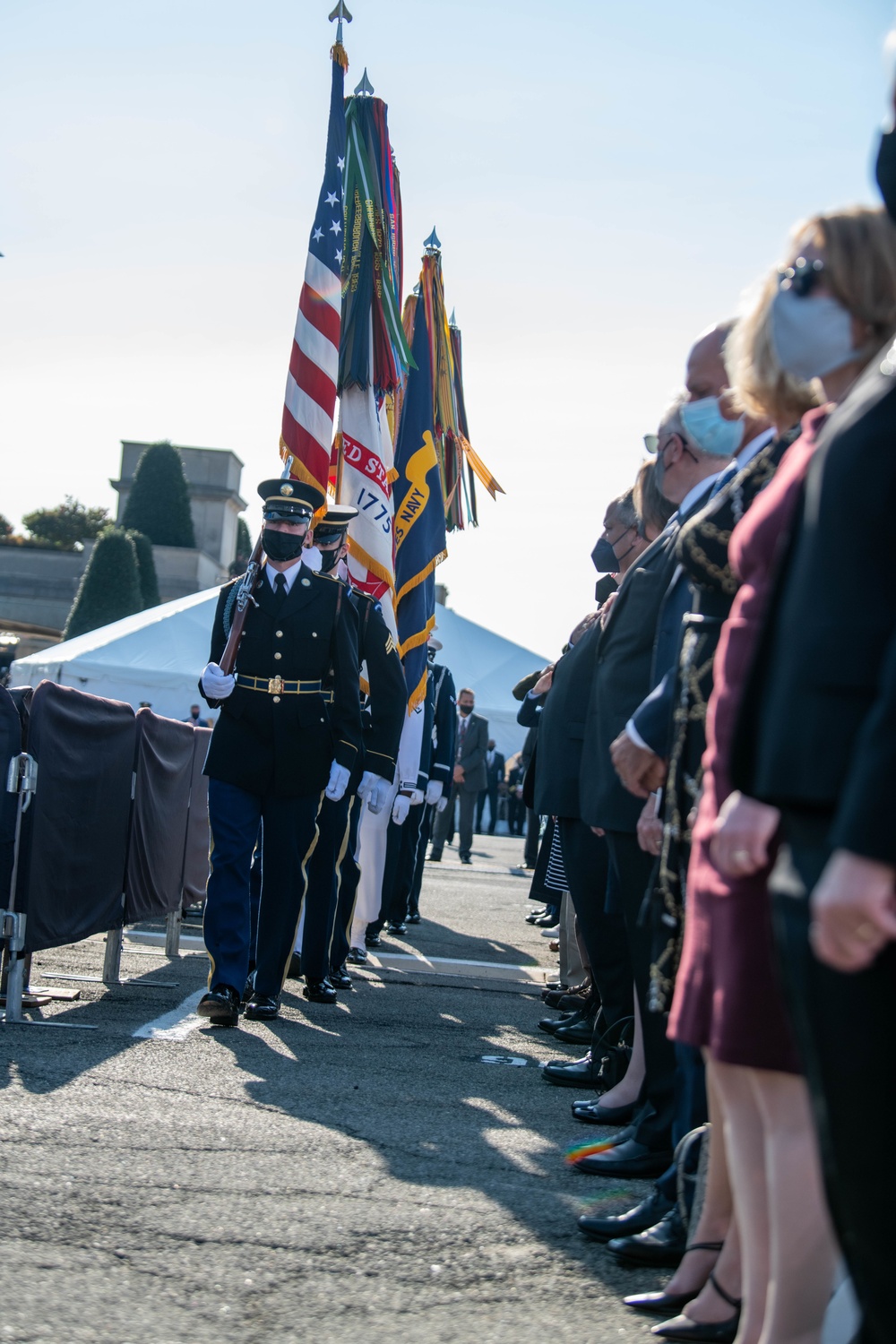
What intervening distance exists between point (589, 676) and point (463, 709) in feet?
45.8

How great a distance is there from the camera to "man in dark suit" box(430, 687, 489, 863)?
1844 cm

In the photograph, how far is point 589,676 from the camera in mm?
5125

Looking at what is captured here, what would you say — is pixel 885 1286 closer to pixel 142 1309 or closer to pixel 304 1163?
pixel 142 1309

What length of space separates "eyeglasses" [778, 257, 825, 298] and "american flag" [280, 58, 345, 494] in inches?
254

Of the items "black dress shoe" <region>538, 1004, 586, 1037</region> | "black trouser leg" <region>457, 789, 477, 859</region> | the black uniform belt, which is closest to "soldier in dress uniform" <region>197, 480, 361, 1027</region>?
the black uniform belt

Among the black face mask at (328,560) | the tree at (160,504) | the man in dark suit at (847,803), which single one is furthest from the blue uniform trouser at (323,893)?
the tree at (160,504)

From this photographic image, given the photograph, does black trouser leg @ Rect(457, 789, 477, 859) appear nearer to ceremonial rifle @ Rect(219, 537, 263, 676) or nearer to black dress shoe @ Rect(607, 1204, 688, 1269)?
ceremonial rifle @ Rect(219, 537, 263, 676)

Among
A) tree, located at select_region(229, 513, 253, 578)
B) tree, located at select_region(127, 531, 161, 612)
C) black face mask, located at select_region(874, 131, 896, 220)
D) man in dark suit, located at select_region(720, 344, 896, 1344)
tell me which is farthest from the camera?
tree, located at select_region(229, 513, 253, 578)

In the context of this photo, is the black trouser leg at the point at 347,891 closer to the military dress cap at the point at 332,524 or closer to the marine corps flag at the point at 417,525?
the military dress cap at the point at 332,524

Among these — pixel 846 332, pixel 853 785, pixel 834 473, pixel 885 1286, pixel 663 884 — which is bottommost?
pixel 885 1286

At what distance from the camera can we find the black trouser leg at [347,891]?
706 cm

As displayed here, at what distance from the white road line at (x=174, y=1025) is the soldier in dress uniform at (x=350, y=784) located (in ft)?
2.31

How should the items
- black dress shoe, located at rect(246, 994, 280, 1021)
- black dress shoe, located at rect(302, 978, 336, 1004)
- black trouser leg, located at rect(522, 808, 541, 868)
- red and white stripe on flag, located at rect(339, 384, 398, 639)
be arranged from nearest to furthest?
black dress shoe, located at rect(246, 994, 280, 1021) < black dress shoe, located at rect(302, 978, 336, 1004) < red and white stripe on flag, located at rect(339, 384, 398, 639) < black trouser leg, located at rect(522, 808, 541, 868)

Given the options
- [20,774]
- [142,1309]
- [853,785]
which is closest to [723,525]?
[853,785]
